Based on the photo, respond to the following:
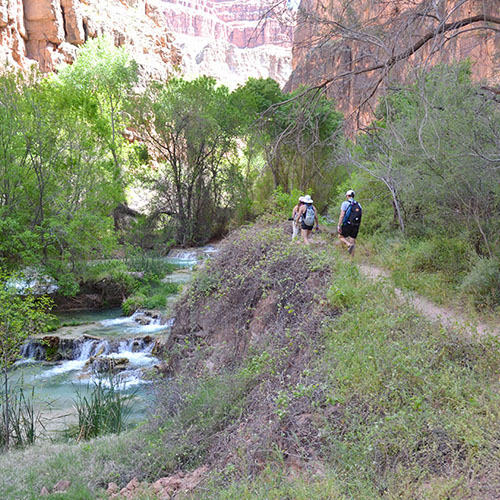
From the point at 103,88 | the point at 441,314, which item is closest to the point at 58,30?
the point at 103,88

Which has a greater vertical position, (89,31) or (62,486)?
(89,31)

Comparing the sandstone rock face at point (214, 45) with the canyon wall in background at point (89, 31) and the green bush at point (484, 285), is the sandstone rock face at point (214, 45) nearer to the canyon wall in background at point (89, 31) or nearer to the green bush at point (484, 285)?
the canyon wall in background at point (89, 31)

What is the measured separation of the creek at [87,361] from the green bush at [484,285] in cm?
623

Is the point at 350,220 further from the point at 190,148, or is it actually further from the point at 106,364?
the point at 190,148

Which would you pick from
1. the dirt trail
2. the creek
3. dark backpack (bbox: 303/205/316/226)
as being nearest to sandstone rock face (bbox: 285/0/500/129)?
the dirt trail

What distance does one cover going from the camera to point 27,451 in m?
6.37

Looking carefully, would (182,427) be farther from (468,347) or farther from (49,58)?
(49,58)

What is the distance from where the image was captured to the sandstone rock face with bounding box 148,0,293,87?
112m

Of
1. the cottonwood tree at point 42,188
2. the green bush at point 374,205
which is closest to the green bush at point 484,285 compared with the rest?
the green bush at point 374,205

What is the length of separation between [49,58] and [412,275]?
46183mm

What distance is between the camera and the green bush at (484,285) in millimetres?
7590

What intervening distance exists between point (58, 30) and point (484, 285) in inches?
1939

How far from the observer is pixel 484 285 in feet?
25.9

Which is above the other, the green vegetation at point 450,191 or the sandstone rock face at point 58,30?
the sandstone rock face at point 58,30
